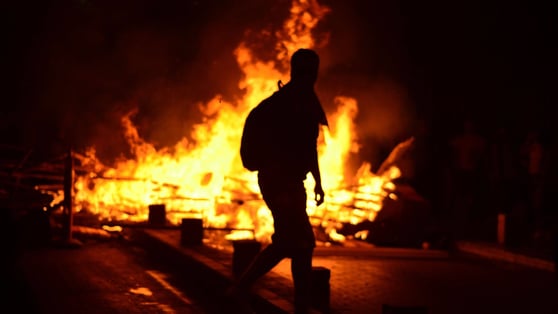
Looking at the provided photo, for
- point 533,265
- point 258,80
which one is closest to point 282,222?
point 533,265

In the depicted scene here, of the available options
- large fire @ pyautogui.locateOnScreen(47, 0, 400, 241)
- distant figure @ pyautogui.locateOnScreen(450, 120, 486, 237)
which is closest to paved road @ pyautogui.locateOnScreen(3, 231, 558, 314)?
large fire @ pyautogui.locateOnScreen(47, 0, 400, 241)

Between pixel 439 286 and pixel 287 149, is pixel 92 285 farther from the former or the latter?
pixel 439 286

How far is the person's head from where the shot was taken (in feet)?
23.9

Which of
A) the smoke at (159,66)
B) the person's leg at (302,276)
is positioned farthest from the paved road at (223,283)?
the smoke at (159,66)

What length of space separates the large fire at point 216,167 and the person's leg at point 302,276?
8.41 meters

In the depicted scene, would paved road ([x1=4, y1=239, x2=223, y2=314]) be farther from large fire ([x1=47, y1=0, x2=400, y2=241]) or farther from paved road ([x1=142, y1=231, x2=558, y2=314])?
large fire ([x1=47, y1=0, x2=400, y2=241])

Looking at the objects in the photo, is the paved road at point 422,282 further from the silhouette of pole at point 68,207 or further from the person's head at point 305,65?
the person's head at point 305,65

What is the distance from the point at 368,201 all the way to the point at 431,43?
5651 mm

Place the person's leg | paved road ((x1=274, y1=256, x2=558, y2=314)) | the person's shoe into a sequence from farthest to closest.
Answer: paved road ((x1=274, y1=256, x2=558, y2=314))
the person's shoe
the person's leg

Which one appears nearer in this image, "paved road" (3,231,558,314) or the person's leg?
the person's leg

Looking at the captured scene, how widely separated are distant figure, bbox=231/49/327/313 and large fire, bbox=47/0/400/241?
26.8 ft

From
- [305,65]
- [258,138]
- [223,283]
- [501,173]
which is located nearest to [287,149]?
[258,138]

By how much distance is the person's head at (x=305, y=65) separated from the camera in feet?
23.9

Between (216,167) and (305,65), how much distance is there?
380 inches
